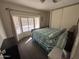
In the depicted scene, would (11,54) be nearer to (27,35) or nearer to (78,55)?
(78,55)

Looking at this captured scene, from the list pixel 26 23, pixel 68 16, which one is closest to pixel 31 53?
pixel 26 23

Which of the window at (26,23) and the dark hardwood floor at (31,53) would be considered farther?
the window at (26,23)

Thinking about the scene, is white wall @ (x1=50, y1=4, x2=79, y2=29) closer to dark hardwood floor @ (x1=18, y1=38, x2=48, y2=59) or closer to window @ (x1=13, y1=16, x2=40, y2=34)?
window @ (x1=13, y1=16, x2=40, y2=34)

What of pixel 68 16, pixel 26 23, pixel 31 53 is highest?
pixel 68 16

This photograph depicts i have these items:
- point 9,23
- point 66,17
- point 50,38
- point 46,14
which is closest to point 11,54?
point 50,38

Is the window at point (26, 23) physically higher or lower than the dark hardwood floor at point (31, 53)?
higher

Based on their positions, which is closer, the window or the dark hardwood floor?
the dark hardwood floor

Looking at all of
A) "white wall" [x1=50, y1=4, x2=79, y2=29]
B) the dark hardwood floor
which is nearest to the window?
the dark hardwood floor

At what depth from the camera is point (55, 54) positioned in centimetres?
132

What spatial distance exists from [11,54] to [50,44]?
138 centimetres

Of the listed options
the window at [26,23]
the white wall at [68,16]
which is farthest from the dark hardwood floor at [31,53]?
the white wall at [68,16]

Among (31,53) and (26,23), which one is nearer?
(31,53)

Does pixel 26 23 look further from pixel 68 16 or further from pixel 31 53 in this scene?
pixel 68 16

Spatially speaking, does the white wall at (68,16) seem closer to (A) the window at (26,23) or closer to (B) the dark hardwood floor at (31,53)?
(A) the window at (26,23)
